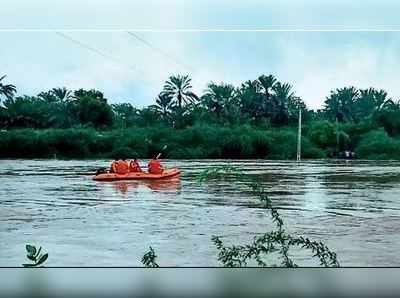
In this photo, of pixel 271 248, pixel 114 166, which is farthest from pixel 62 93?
pixel 271 248

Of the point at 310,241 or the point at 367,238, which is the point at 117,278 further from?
the point at 367,238

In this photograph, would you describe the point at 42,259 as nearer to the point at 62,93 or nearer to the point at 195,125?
the point at 62,93

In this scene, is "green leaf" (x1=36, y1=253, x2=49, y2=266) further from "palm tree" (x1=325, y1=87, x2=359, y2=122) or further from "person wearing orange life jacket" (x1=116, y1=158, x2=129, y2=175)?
"palm tree" (x1=325, y1=87, x2=359, y2=122)

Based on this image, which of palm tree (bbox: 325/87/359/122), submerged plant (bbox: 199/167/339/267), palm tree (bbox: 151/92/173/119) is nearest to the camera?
submerged plant (bbox: 199/167/339/267)

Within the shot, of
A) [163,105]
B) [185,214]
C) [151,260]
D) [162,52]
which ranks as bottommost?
[151,260]

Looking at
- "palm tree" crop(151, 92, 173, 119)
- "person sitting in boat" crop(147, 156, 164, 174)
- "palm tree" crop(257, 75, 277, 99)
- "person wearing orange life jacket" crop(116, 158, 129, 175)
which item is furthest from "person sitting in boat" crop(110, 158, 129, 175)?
"palm tree" crop(257, 75, 277, 99)

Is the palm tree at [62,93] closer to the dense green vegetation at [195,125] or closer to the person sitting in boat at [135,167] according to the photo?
the dense green vegetation at [195,125]

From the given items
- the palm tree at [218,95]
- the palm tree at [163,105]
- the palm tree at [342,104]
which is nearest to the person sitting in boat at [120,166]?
the palm tree at [163,105]
